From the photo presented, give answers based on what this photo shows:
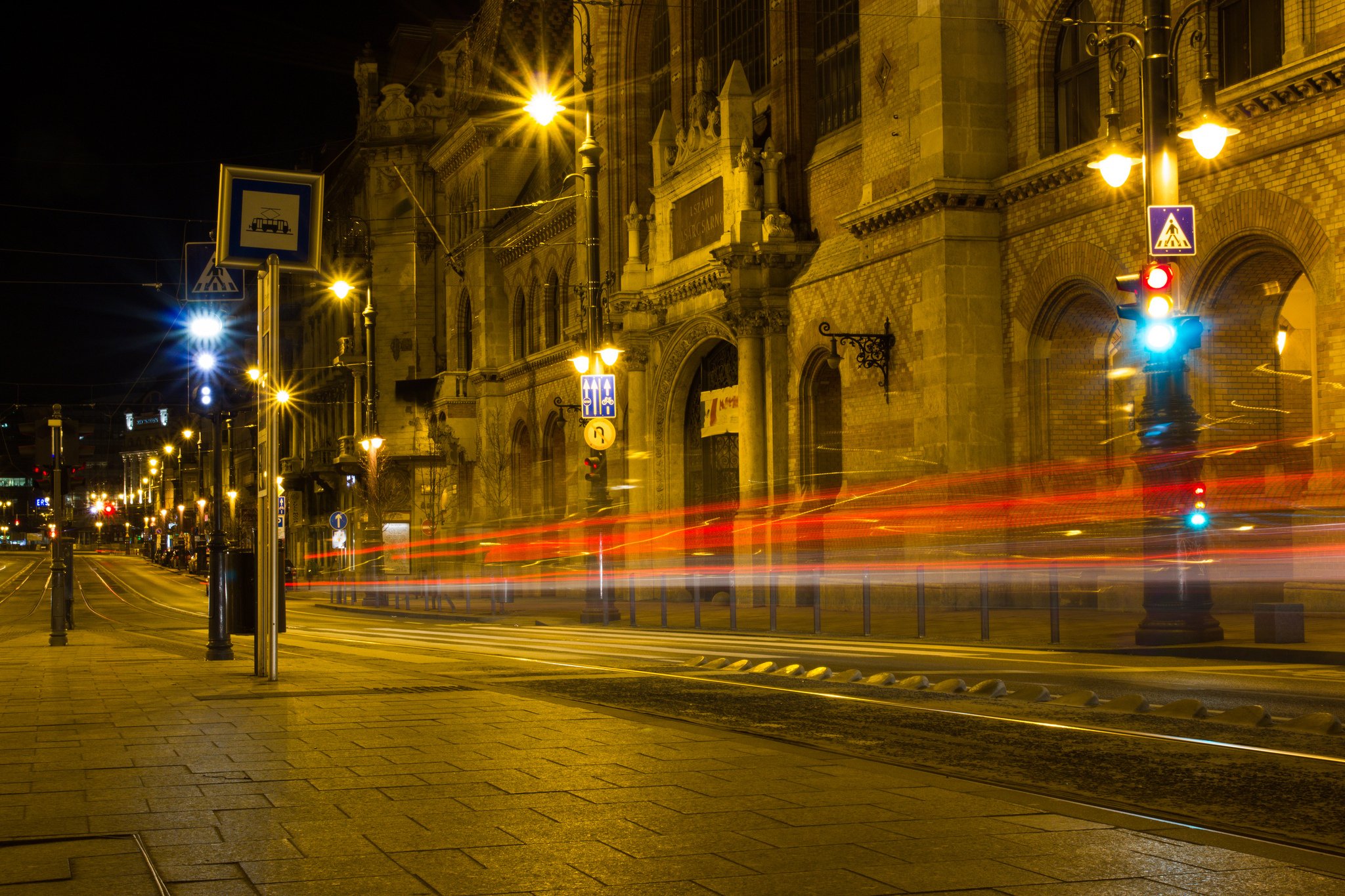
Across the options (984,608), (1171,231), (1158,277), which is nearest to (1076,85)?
(1171,231)

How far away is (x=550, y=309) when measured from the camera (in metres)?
50.1

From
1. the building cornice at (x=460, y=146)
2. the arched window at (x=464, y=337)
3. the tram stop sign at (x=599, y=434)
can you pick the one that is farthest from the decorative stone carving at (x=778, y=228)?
the arched window at (x=464, y=337)

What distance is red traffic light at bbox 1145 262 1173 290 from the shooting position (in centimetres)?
1619

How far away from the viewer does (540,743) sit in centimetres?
933

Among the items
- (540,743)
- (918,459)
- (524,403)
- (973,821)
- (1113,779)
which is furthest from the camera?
(524,403)

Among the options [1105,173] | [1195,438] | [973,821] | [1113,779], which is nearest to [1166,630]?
[1195,438]

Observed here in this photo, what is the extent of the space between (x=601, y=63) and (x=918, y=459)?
21.7 metres

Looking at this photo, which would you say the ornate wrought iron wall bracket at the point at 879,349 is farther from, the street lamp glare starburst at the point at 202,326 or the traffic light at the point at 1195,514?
the traffic light at the point at 1195,514

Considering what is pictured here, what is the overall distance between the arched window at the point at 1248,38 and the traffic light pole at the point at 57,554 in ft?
62.1

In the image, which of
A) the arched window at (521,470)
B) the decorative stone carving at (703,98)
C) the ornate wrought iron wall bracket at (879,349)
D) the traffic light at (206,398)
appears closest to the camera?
the traffic light at (206,398)

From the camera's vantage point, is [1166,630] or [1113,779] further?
[1166,630]

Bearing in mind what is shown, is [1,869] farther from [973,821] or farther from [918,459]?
[918,459]

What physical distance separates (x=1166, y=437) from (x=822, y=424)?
16.4 meters

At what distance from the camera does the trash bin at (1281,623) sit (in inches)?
636
